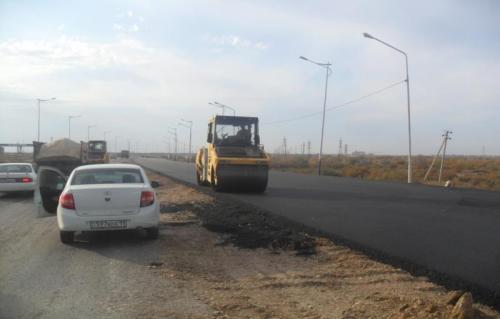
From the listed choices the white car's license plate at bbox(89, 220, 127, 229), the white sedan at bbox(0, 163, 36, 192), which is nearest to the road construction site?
the white car's license plate at bbox(89, 220, 127, 229)

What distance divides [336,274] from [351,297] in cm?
116

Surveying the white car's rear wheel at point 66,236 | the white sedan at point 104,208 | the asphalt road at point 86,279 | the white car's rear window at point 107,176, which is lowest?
the asphalt road at point 86,279

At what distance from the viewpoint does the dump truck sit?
64.8 feet

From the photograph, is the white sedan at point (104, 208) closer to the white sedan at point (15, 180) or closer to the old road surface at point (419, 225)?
the old road surface at point (419, 225)

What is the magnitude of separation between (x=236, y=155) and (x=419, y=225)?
31.2ft

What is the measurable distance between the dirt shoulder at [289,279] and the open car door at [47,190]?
7.48ft

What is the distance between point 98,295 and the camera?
6.32 metres

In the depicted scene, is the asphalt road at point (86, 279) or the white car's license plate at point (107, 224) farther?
the white car's license plate at point (107, 224)

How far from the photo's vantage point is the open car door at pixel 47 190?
1027cm

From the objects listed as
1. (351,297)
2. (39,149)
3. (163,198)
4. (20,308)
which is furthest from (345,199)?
(39,149)

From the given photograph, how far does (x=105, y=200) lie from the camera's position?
9445 mm

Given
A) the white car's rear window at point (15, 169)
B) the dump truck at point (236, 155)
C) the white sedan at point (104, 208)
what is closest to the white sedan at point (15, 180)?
the white car's rear window at point (15, 169)

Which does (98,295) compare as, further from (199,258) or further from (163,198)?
(163,198)

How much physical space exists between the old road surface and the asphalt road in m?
3.54
